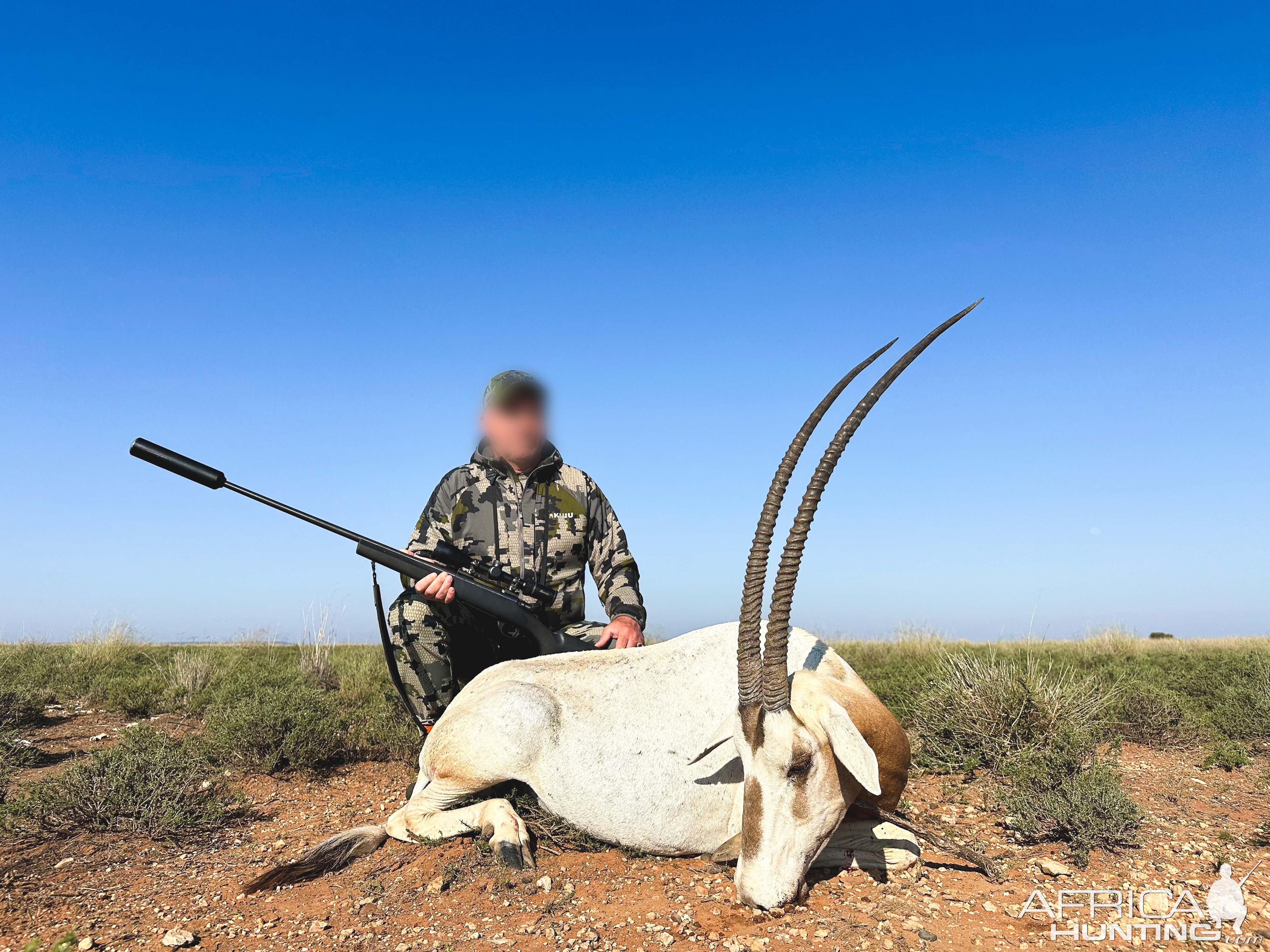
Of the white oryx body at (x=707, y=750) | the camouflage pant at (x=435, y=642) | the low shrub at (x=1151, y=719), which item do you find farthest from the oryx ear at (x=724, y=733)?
the low shrub at (x=1151, y=719)

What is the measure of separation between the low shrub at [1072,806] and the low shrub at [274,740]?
209 inches

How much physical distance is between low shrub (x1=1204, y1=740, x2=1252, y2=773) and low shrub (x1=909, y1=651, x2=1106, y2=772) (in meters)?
0.87

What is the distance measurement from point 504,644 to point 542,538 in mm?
918

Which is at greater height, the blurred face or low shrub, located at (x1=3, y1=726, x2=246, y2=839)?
the blurred face

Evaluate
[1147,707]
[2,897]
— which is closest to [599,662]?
[2,897]

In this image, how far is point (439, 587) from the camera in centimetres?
579

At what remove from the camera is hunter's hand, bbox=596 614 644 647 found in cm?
572

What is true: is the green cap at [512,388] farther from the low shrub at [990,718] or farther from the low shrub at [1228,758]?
the low shrub at [1228,758]

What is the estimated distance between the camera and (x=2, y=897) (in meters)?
3.99

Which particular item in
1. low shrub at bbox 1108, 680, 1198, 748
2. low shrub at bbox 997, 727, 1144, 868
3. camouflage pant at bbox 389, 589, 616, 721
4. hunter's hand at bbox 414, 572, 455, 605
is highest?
hunter's hand at bbox 414, 572, 455, 605

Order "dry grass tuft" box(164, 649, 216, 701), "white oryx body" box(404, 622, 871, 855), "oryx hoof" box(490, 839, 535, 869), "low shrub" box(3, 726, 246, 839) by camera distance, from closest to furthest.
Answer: "oryx hoof" box(490, 839, 535, 869) → "white oryx body" box(404, 622, 871, 855) → "low shrub" box(3, 726, 246, 839) → "dry grass tuft" box(164, 649, 216, 701)

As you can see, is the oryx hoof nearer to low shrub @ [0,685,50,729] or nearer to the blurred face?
the blurred face

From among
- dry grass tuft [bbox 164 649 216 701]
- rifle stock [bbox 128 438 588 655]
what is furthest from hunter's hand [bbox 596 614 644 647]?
dry grass tuft [bbox 164 649 216 701]

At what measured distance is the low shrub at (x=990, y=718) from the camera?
612 cm
